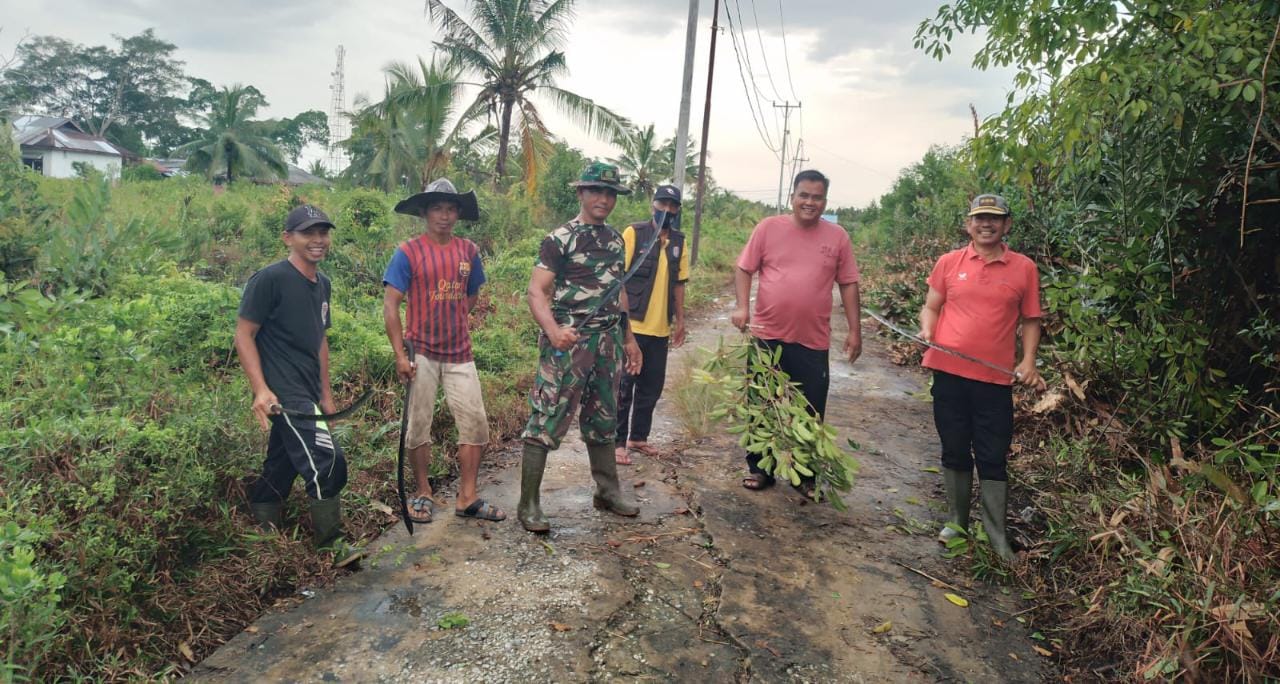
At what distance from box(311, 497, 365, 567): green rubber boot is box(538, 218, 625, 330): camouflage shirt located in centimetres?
146

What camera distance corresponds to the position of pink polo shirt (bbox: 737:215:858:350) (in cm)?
463

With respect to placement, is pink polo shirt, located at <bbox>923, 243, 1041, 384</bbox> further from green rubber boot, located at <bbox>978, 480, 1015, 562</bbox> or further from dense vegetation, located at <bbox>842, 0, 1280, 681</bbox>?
green rubber boot, located at <bbox>978, 480, 1015, 562</bbox>

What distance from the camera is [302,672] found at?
2.84m

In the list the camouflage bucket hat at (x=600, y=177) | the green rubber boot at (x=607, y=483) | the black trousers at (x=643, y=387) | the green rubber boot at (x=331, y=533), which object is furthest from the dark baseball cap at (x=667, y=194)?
the green rubber boot at (x=331, y=533)

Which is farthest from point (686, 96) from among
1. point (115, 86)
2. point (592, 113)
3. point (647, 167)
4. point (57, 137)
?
point (115, 86)

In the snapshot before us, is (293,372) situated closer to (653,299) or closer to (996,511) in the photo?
(653,299)

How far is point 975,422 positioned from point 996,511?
47 cm

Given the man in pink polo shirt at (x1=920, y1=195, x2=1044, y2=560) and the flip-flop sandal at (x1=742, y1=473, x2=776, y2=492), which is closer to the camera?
the man in pink polo shirt at (x1=920, y1=195, x2=1044, y2=560)

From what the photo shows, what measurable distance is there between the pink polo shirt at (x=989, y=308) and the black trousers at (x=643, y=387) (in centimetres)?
204

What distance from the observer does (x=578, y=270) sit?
4.14 meters

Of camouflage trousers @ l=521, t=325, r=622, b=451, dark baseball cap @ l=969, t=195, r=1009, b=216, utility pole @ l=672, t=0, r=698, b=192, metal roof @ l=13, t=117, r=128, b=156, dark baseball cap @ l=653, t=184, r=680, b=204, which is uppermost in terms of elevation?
metal roof @ l=13, t=117, r=128, b=156

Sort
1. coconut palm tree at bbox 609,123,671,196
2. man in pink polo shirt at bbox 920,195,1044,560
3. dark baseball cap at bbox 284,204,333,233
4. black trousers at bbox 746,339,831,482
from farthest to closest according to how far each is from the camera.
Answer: coconut palm tree at bbox 609,123,671,196
black trousers at bbox 746,339,831,482
man in pink polo shirt at bbox 920,195,1044,560
dark baseball cap at bbox 284,204,333,233

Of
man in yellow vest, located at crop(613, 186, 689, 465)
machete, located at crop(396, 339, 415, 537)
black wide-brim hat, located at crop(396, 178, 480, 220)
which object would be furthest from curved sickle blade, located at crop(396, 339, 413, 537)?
man in yellow vest, located at crop(613, 186, 689, 465)

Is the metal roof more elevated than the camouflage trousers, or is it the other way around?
the metal roof
